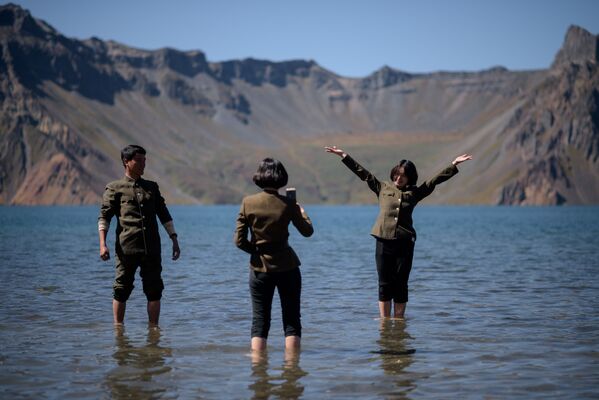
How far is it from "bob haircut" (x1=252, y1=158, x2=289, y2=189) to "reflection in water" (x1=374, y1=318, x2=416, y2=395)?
297cm

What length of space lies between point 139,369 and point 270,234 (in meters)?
2.61

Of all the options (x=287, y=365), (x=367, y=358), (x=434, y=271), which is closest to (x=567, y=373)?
(x=367, y=358)

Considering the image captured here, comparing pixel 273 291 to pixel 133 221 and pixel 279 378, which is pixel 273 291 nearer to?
pixel 279 378

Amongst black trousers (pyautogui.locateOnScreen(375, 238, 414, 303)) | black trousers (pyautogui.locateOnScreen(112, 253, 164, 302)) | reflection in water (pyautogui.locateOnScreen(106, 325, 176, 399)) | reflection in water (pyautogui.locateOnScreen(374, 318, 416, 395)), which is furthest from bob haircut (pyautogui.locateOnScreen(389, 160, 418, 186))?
reflection in water (pyautogui.locateOnScreen(106, 325, 176, 399))

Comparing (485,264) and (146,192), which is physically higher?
(146,192)

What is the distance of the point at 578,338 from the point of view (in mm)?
14172

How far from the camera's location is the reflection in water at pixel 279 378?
10.1 meters

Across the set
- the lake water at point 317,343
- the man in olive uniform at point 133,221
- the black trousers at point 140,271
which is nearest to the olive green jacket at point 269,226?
the lake water at point 317,343

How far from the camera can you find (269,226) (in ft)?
36.3

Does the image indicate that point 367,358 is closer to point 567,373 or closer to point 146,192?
point 567,373

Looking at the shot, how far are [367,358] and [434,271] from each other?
17279mm

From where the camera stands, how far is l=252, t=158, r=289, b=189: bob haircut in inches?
430

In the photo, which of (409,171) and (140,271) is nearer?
(140,271)

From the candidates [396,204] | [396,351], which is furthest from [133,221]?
[396,351]
